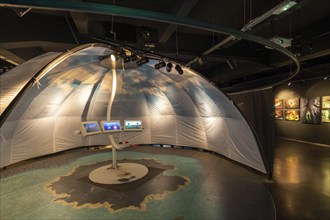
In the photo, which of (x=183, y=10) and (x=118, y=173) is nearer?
(x=183, y=10)

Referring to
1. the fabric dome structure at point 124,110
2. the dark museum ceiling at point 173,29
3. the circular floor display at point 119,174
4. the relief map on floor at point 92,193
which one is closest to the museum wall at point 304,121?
the dark museum ceiling at point 173,29

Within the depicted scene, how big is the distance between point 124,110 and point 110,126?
11.4 feet

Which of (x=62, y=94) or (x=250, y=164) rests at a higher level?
(x=62, y=94)

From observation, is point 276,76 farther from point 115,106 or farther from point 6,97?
point 6,97

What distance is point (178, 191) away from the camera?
4246mm

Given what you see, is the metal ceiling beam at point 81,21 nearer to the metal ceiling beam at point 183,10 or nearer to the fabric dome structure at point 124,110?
the fabric dome structure at point 124,110

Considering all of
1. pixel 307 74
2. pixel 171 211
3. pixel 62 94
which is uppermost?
pixel 307 74

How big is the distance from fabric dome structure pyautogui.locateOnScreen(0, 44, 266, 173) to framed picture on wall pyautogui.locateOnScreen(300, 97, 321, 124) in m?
5.83

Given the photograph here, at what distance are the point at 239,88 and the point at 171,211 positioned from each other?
810cm

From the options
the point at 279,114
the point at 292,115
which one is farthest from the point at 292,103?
the point at 279,114

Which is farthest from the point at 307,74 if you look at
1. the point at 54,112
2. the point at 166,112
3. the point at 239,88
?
the point at 54,112

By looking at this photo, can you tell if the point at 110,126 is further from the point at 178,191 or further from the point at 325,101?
the point at 325,101

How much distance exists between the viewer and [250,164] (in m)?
5.61

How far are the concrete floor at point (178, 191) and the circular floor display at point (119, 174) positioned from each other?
0.92 ft
